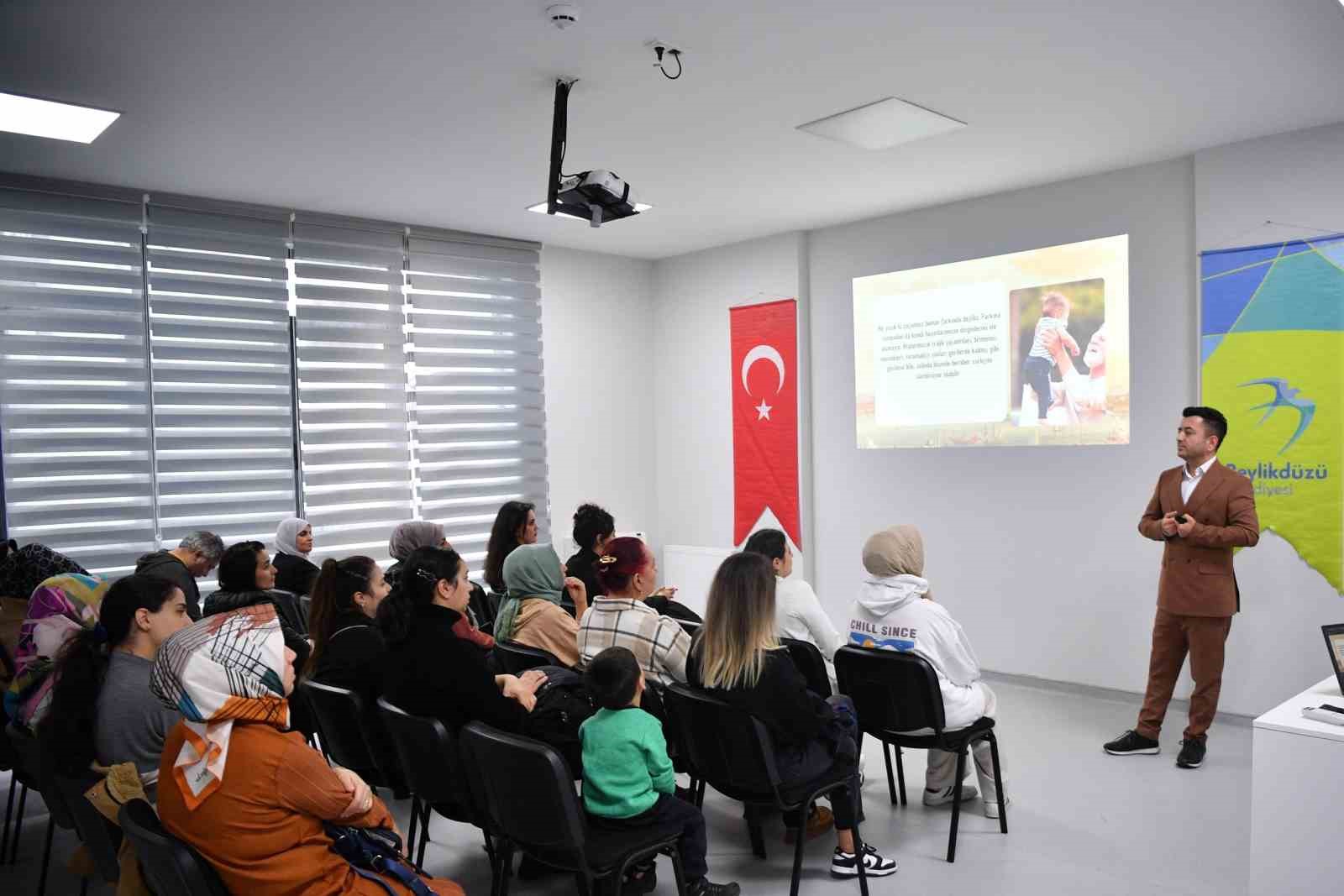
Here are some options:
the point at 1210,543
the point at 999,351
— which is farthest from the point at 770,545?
the point at 999,351

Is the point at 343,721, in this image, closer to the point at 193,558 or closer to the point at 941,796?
the point at 193,558

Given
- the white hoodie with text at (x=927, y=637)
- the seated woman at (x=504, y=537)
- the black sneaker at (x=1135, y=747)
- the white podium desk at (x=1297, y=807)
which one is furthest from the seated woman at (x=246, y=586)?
the black sneaker at (x=1135, y=747)

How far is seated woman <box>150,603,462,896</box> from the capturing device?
5.81 feet

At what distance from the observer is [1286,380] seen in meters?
4.62

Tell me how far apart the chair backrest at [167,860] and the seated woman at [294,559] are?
2788 millimetres

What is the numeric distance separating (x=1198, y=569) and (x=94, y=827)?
4227mm

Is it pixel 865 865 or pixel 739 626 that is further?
pixel 865 865

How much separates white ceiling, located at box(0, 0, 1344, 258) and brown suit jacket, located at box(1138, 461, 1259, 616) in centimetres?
171

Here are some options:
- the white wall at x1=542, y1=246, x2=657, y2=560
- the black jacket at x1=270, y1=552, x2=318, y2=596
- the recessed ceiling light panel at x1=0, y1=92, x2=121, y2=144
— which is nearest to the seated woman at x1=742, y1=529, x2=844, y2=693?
the black jacket at x1=270, y1=552, x2=318, y2=596

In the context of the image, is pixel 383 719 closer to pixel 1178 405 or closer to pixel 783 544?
pixel 783 544

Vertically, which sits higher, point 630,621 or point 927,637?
point 630,621

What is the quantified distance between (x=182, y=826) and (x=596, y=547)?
2834mm

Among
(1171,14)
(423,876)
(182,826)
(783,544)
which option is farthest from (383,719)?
(1171,14)

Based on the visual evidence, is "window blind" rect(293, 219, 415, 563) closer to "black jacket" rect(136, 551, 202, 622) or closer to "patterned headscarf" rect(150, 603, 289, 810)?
"black jacket" rect(136, 551, 202, 622)
